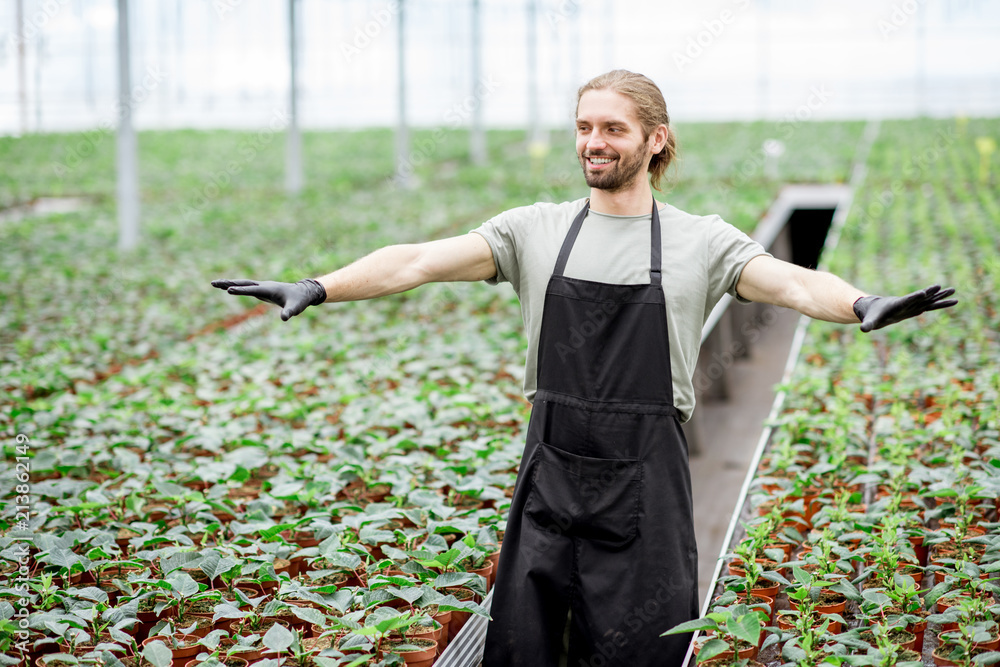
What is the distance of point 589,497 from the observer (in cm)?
196

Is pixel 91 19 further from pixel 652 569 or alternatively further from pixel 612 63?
pixel 652 569

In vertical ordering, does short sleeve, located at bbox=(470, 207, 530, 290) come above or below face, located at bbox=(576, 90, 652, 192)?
below

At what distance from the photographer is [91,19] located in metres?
23.4

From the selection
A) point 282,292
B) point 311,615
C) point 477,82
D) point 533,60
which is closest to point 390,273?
point 282,292

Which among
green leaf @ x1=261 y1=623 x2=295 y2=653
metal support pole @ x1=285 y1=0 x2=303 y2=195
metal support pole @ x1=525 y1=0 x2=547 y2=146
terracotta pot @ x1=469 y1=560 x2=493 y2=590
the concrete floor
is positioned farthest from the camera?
metal support pole @ x1=525 y1=0 x2=547 y2=146

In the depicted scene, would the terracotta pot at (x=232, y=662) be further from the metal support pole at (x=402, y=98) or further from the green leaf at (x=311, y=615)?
the metal support pole at (x=402, y=98)

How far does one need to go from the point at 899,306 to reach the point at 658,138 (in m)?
0.65

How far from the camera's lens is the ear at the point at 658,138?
1.96m

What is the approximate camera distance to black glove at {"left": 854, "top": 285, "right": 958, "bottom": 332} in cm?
161

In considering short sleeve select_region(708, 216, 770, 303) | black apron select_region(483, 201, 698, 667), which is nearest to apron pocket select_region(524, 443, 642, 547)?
black apron select_region(483, 201, 698, 667)

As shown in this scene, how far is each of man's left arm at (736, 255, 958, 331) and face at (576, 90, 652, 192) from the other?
332 millimetres

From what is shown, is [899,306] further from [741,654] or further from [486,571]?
[486,571]

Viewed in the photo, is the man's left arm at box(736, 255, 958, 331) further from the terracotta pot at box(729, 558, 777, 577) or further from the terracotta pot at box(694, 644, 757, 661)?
the terracotta pot at box(729, 558, 777, 577)

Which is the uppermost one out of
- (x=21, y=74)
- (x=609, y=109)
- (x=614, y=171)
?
(x=21, y=74)
